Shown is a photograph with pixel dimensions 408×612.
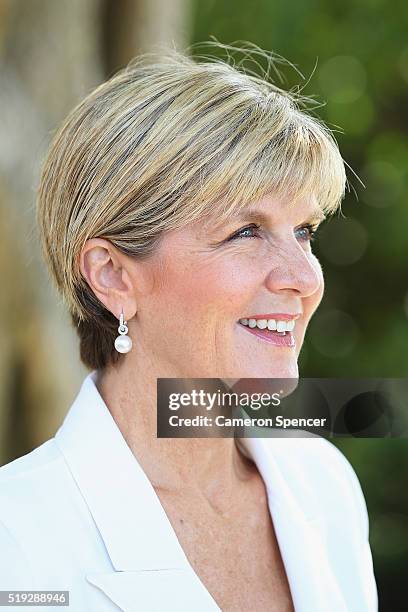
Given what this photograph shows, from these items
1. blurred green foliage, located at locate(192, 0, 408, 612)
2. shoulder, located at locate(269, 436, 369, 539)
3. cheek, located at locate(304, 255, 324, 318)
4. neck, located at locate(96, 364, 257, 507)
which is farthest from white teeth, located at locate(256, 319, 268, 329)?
blurred green foliage, located at locate(192, 0, 408, 612)

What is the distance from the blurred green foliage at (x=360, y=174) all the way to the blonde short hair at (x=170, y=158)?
2.41 metres

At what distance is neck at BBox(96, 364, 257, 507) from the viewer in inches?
60.1

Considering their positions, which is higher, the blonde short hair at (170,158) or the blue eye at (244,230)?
the blonde short hair at (170,158)

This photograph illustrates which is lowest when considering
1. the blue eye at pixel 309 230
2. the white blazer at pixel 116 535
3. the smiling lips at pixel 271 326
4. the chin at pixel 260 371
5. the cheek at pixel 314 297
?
the white blazer at pixel 116 535

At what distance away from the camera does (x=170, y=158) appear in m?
1.41

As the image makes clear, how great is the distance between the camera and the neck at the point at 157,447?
1.53 m

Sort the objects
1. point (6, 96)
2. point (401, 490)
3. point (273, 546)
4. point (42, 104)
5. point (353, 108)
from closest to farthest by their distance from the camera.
Answer: point (273, 546), point (6, 96), point (42, 104), point (401, 490), point (353, 108)

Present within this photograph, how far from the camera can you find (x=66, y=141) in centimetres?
153

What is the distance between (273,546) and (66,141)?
838mm

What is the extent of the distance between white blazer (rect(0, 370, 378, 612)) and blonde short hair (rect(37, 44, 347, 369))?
313 mm

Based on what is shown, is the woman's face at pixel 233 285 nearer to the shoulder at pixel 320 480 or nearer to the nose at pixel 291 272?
the nose at pixel 291 272

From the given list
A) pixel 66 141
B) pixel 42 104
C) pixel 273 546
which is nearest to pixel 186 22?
pixel 42 104

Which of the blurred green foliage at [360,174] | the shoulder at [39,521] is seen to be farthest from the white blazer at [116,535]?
the blurred green foliage at [360,174]

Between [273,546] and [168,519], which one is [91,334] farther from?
[273,546]
